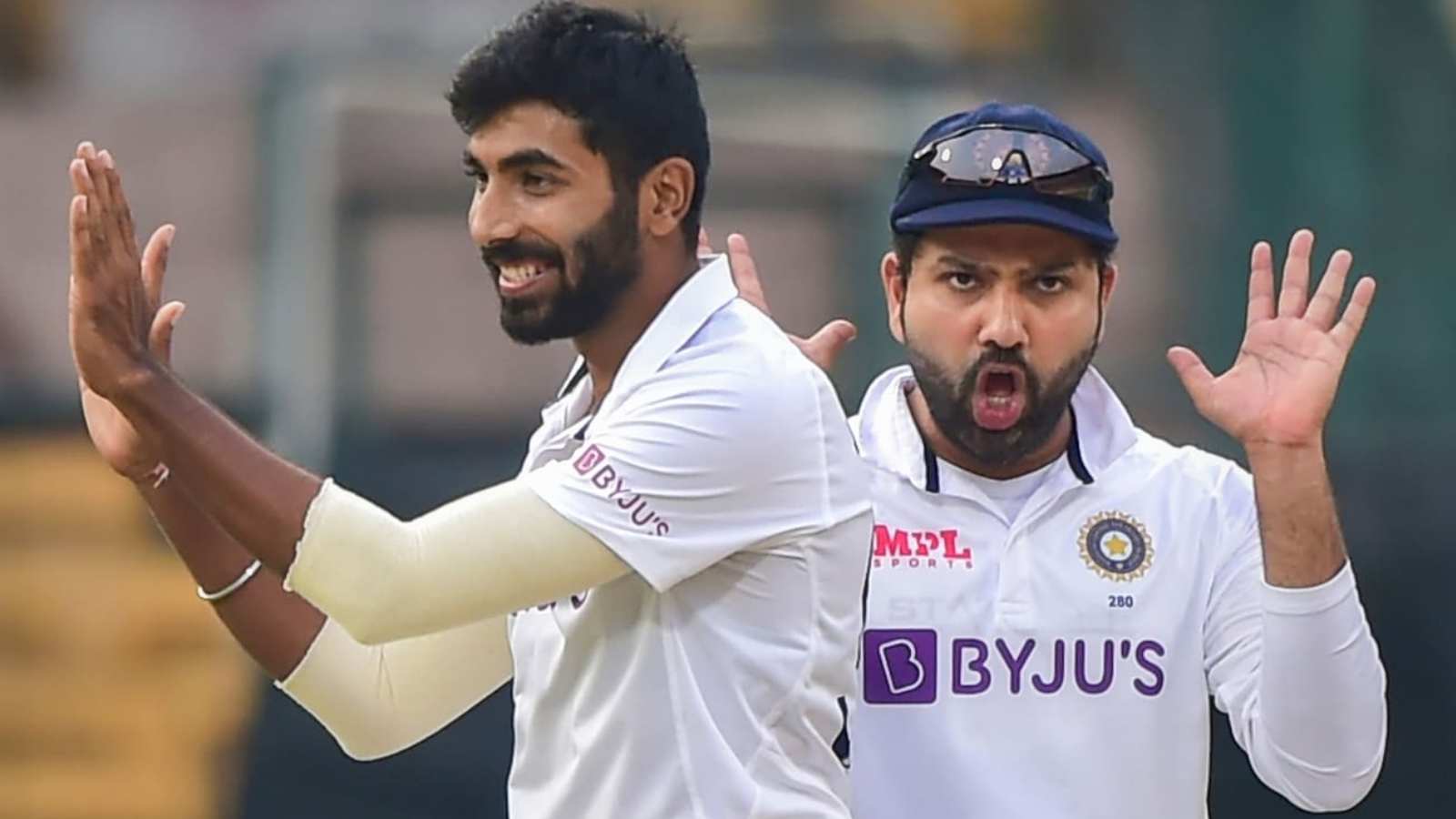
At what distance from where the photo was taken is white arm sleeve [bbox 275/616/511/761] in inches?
105

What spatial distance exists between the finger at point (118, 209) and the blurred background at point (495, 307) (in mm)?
2658

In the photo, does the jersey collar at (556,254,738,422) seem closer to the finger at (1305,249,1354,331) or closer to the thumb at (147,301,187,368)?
the thumb at (147,301,187,368)

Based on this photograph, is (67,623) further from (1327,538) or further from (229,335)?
(1327,538)

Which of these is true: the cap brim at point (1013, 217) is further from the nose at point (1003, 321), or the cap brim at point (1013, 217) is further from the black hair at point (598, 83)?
the black hair at point (598, 83)

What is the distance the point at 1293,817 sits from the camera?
4.57m

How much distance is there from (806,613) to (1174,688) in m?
0.48

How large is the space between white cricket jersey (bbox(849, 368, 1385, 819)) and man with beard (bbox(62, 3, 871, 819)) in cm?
19

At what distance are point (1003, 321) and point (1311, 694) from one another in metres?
0.48

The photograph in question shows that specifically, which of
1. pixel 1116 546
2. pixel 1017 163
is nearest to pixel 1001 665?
pixel 1116 546

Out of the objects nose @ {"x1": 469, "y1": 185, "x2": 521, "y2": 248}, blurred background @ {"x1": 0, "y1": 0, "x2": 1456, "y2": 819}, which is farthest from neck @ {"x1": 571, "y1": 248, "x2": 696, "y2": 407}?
blurred background @ {"x1": 0, "y1": 0, "x2": 1456, "y2": 819}

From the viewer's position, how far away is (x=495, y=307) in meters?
5.90

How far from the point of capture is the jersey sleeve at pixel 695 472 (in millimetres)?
2273

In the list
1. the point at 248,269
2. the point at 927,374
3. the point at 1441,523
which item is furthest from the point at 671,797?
the point at 248,269

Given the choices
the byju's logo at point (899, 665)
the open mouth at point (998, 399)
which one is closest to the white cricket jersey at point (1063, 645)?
the byju's logo at point (899, 665)
